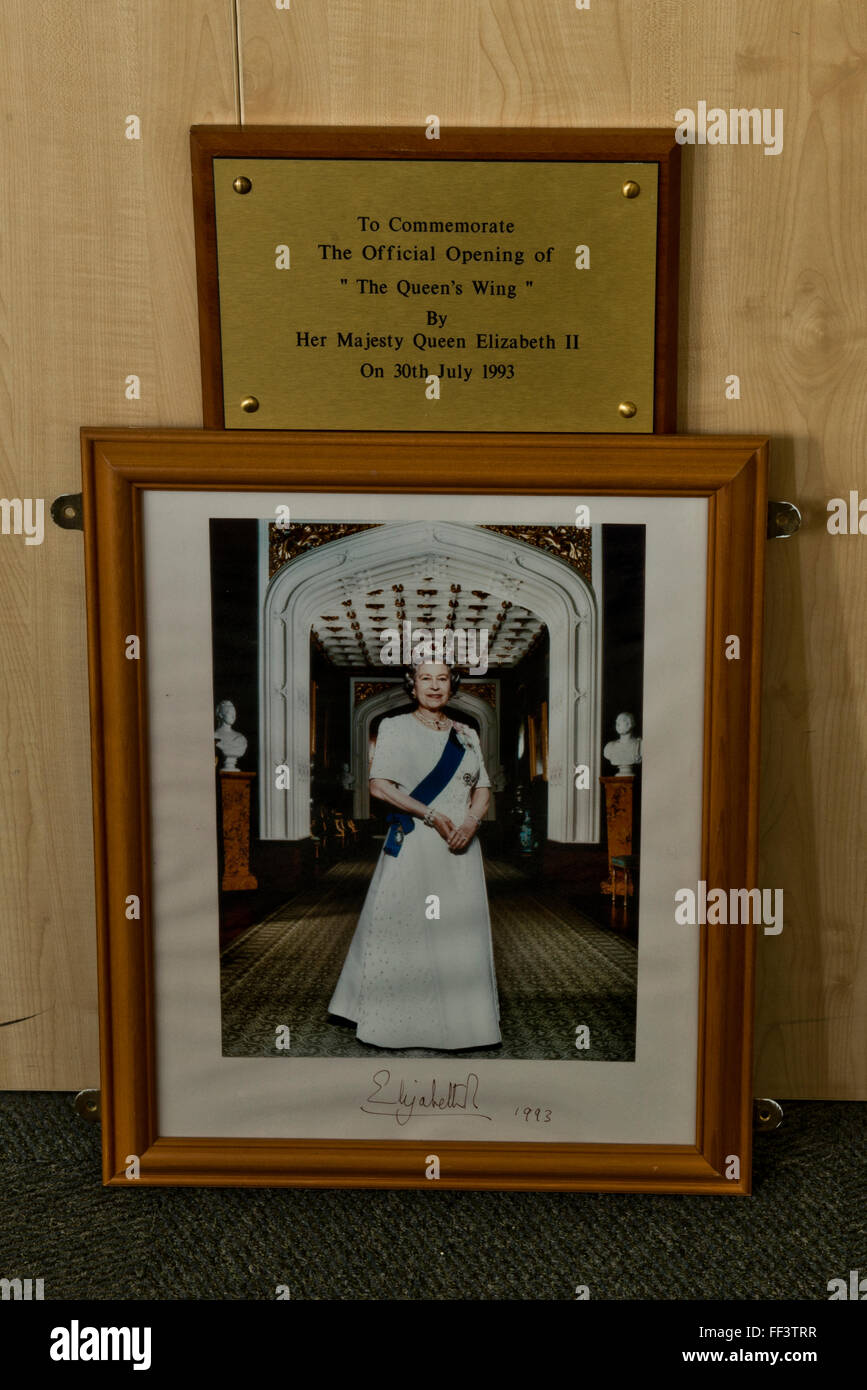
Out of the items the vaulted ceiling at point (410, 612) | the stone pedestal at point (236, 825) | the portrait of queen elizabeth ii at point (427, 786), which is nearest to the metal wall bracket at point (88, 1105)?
the portrait of queen elizabeth ii at point (427, 786)

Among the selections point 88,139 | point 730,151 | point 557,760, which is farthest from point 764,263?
point 88,139

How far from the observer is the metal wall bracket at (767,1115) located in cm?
73

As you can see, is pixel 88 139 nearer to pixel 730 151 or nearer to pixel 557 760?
pixel 730 151

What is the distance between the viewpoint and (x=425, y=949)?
0.71m

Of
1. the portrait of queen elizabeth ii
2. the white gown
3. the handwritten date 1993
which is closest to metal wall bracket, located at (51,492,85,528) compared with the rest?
the portrait of queen elizabeth ii

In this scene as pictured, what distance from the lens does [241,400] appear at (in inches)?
26.8

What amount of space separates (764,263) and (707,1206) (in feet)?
2.62

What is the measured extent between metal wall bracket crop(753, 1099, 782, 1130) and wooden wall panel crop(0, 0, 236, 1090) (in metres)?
0.61

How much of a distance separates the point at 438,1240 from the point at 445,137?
0.91 meters

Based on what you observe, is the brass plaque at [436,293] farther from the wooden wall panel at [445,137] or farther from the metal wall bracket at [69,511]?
the metal wall bracket at [69,511]

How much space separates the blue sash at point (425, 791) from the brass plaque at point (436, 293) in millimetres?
275

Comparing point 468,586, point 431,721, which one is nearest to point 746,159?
point 468,586

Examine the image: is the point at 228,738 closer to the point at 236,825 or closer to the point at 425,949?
the point at 236,825
